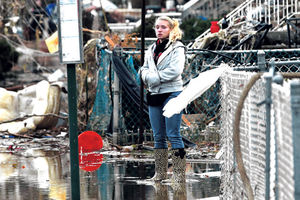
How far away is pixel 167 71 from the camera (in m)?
7.28

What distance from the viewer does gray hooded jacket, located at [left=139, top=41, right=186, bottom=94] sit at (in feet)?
23.9

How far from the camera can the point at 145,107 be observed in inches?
412

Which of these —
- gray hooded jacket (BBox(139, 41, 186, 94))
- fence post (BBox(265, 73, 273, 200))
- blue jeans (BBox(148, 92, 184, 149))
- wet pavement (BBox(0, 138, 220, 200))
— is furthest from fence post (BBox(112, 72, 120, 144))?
fence post (BBox(265, 73, 273, 200))

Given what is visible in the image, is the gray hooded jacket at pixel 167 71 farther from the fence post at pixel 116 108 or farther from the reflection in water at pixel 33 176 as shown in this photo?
the fence post at pixel 116 108

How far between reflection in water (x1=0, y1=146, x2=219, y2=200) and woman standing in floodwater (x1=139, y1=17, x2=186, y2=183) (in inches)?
15.4

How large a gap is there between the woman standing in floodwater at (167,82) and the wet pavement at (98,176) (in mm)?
417

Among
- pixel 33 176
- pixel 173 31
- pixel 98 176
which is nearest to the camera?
pixel 173 31

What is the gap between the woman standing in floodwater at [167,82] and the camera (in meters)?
7.29

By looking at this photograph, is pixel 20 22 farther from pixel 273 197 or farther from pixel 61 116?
pixel 273 197

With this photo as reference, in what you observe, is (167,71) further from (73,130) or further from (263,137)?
(263,137)

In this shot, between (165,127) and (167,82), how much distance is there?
1.84ft

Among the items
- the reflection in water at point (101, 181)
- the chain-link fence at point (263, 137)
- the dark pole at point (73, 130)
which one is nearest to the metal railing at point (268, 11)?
the reflection in water at point (101, 181)

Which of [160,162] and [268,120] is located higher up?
[268,120]

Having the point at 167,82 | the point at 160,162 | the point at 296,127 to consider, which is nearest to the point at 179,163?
the point at 160,162
